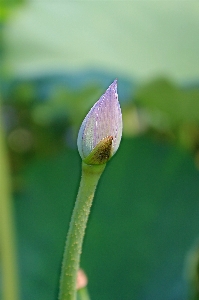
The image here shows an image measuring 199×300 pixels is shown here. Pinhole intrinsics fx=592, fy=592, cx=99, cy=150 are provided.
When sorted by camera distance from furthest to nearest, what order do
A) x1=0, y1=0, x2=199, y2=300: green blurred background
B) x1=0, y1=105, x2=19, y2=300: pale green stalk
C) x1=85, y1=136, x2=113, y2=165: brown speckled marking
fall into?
x1=0, y1=0, x2=199, y2=300: green blurred background < x1=0, y1=105, x2=19, y2=300: pale green stalk < x1=85, y1=136, x2=113, y2=165: brown speckled marking

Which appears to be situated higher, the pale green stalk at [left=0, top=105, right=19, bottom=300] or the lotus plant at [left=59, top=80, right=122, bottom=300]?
the lotus plant at [left=59, top=80, right=122, bottom=300]

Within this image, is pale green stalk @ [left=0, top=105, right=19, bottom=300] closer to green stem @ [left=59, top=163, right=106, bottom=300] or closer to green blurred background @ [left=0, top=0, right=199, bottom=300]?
green blurred background @ [left=0, top=0, right=199, bottom=300]

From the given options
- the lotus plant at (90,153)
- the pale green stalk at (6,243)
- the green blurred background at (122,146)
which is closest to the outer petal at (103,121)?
the lotus plant at (90,153)

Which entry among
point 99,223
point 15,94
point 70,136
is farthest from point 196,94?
point 15,94

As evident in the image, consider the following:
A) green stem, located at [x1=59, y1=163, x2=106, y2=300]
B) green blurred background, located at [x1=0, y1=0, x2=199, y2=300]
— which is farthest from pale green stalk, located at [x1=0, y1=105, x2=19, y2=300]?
green stem, located at [x1=59, y1=163, x2=106, y2=300]

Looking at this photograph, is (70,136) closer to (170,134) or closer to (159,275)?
(170,134)

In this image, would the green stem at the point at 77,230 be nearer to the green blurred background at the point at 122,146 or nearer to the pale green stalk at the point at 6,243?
the pale green stalk at the point at 6,243
